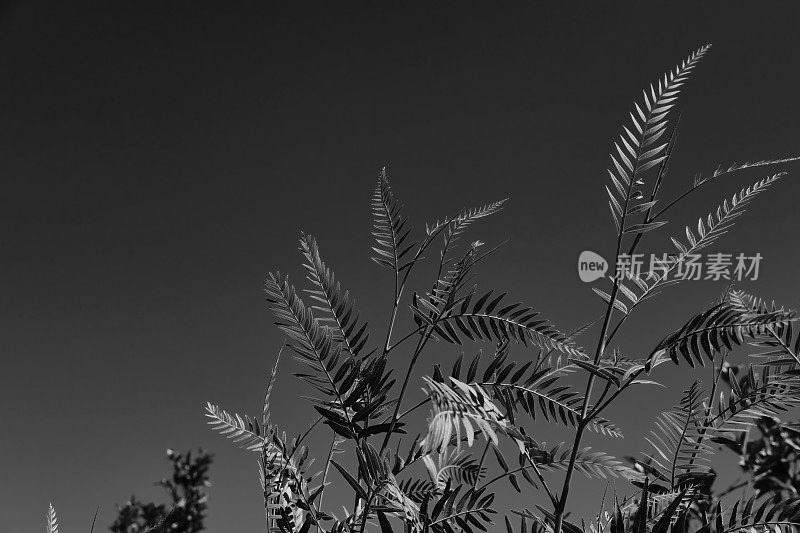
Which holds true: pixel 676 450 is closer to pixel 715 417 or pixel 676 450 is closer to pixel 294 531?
pixel 715 417

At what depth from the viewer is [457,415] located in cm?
94

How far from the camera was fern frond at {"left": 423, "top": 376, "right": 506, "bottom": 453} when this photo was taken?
0.90 m

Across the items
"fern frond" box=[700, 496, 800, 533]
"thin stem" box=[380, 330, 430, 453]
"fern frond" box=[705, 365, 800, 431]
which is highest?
"thin stem" box=[380, 330, 430, 453]

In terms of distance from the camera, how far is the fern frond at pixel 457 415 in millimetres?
897

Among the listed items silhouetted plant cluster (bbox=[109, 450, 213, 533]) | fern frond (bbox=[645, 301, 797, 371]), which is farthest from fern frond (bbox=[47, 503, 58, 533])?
fern frond (bbox=[645, 301, 797, 371])

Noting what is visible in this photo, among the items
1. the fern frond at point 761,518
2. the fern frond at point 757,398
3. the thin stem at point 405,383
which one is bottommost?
the fern frond at point 761,518

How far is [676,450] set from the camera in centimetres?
132

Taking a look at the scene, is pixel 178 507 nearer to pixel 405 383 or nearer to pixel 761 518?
pixel 405 383

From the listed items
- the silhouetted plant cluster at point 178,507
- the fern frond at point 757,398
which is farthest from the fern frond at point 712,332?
the silhouetted plant cluster at point 178,507

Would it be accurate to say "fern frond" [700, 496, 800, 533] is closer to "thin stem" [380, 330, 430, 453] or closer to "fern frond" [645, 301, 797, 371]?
"fern frond" [645, 301, 797, 371]

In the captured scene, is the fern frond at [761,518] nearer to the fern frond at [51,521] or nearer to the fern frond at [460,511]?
the fern frond at [460,511]

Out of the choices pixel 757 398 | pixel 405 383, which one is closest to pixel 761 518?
pixel 757 398

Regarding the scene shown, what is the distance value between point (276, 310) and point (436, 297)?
0.91 feet

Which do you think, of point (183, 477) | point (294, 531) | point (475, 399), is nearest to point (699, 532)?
point (475, 399)
